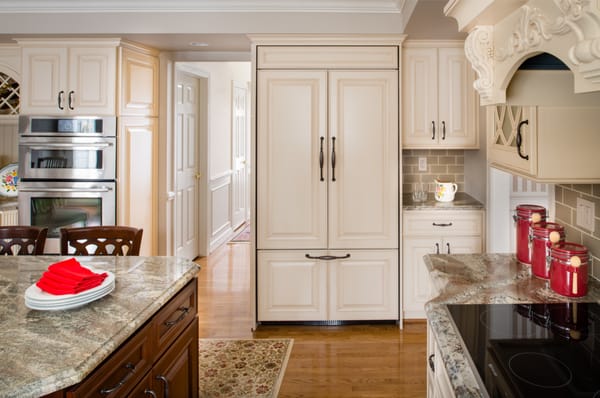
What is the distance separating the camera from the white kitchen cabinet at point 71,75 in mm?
3709

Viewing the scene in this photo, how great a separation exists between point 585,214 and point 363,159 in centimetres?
197

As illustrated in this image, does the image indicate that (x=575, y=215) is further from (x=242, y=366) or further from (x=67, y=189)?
(x=67, y=189)

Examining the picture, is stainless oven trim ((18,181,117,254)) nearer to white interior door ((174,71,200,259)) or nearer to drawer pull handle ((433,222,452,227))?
white interior door ((174,71,200,259))

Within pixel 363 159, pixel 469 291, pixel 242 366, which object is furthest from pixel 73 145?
pixel 469 291

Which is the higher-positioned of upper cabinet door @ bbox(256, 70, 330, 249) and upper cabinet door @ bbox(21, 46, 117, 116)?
upper cabinet door @ bbox(21, 46, 117, 116)

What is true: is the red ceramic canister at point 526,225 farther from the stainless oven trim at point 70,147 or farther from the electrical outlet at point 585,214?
the stainless oven trim at point 70,147

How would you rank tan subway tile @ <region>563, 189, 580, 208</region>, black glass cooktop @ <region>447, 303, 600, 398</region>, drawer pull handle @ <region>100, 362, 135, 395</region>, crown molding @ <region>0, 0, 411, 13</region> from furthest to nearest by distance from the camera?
crown molding @ <region>0, 0, 411, 13</region>, tan subway tile @ <region>563, 189, 580, 208</region>, drawer pull handle @ <region>100, 362, 135, 395</region>, black glass cooktop @ <region>447, 303, 600, 398</region>

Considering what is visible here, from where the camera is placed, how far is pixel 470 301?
1629 millimetres

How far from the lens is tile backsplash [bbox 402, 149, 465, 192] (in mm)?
4180

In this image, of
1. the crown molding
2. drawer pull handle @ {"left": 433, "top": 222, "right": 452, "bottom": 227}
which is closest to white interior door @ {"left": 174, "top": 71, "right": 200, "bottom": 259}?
the crown molding

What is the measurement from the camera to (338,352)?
10.7 ft

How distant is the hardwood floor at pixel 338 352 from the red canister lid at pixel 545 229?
128cm

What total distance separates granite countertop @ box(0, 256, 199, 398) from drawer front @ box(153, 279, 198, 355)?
48 mm

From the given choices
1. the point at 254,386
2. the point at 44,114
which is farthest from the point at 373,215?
the point at 44,114
